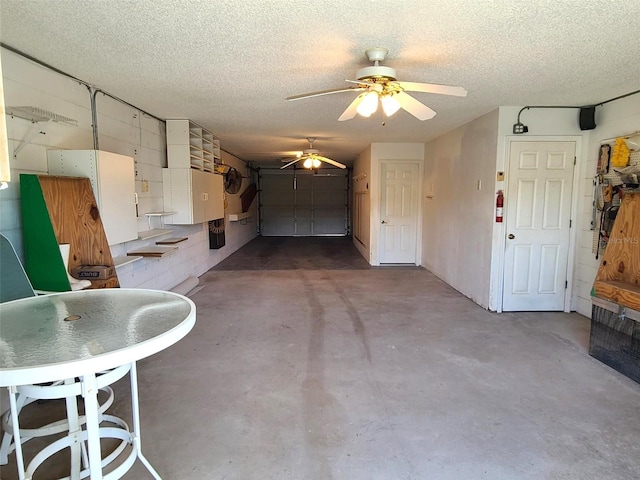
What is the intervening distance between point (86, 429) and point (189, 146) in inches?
161

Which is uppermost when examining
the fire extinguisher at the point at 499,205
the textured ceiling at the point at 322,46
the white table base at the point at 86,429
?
the textured ceiling at the point at 322,46

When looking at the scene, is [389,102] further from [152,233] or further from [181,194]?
[181,194]

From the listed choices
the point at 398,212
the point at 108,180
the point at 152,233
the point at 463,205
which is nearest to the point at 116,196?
the point at 108,180

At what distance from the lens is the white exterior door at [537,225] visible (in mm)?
4316

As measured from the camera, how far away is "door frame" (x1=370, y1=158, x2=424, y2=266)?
7.25 meters

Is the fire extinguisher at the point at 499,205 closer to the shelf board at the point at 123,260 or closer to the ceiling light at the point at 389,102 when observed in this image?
the ceiling light at the point at 389,102

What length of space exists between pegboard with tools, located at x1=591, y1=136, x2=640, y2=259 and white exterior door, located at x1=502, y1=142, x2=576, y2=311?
335 mm

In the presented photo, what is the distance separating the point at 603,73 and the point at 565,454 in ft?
9.61

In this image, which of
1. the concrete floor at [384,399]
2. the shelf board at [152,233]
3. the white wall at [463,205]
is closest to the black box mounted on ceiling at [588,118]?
the white wall at [463,205]

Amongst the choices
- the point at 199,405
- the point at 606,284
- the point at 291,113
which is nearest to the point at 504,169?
the point at 606,284

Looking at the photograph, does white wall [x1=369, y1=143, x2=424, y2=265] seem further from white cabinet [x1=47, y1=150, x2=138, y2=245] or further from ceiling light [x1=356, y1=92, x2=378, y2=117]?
white cabinet [x1=47, y1=150, x2=138, y2=245]

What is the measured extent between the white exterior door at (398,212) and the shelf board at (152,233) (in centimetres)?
412

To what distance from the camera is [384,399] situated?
100 inches

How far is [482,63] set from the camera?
9.41 ft
